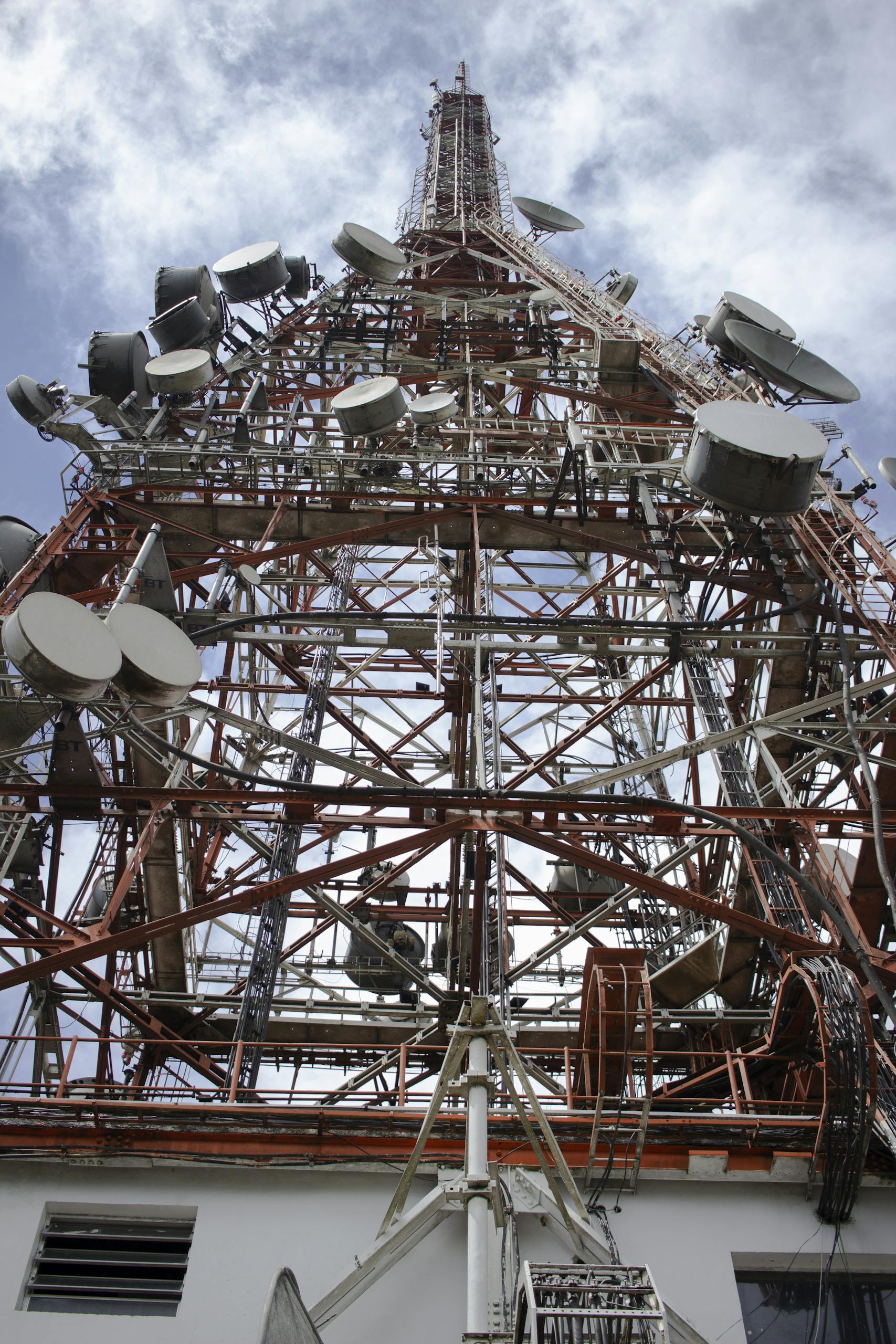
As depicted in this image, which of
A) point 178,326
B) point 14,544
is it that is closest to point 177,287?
point 178,326

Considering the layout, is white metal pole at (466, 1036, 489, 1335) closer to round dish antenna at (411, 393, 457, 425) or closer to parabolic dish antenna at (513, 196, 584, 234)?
round dish antenna at (411, 393, 457, 425)

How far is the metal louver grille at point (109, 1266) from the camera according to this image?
10648mm

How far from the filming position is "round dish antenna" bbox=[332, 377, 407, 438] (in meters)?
22.0

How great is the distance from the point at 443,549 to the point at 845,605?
7812mm

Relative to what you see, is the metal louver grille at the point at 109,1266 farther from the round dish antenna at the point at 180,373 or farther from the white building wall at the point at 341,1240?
the round dish antenna at the point at 180,373

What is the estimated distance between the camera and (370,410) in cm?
2211

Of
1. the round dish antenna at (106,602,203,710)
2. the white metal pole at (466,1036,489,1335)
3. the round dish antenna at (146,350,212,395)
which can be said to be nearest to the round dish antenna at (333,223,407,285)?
the round dish antenna at (146,350,212,395)

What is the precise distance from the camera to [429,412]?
2352 centimetres

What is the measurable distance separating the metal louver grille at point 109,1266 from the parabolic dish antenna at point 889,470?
52.3 ft

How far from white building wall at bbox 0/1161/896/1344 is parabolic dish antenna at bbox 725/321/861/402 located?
641 inches

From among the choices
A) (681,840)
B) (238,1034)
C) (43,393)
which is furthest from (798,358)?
(238,1034)

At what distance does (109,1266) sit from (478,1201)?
3961 millimetres

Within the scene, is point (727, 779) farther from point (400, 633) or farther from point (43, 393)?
point (43, 393)

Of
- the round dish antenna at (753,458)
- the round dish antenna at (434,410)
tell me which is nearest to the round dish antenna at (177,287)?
the round dish antenna at (434,410)
